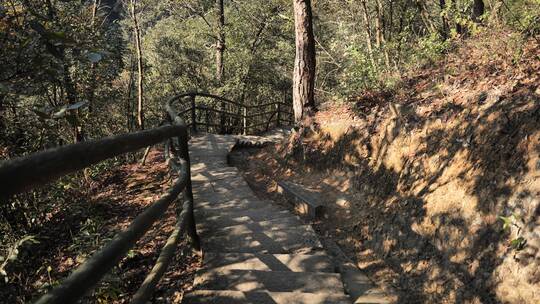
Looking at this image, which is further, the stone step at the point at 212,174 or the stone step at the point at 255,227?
the stone step at the point at 212,174

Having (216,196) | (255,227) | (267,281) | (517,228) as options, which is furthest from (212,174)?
(517,228)

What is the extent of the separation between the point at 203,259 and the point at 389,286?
6.86ft

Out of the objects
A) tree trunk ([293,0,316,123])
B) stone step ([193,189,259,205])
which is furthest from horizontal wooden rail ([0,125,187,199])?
tree trunk ([293,0,316,123])

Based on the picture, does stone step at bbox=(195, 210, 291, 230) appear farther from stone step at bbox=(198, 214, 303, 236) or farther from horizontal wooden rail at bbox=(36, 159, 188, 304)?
horizontal wooden rail at bbox=(36, 159, 188, 304)

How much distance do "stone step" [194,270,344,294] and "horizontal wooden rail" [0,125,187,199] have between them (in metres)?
1.53

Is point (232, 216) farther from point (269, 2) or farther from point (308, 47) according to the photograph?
point (269, 2)

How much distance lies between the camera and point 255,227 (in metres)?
4.47

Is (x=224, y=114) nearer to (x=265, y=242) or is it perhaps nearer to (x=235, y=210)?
(x=235, y=210)

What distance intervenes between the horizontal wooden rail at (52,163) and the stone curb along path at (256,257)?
154 cm

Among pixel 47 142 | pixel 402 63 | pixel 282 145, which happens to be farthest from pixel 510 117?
pixel 47 142

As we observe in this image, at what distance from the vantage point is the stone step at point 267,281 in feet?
10.2

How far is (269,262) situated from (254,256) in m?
0.16

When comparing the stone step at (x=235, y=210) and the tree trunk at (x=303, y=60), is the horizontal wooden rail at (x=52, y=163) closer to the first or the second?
the stone step at (x=235, y=210)

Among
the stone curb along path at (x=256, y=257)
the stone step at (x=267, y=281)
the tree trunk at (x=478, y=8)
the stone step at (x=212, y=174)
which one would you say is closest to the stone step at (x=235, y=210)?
the stone curb along path at (x=256, y=257)
